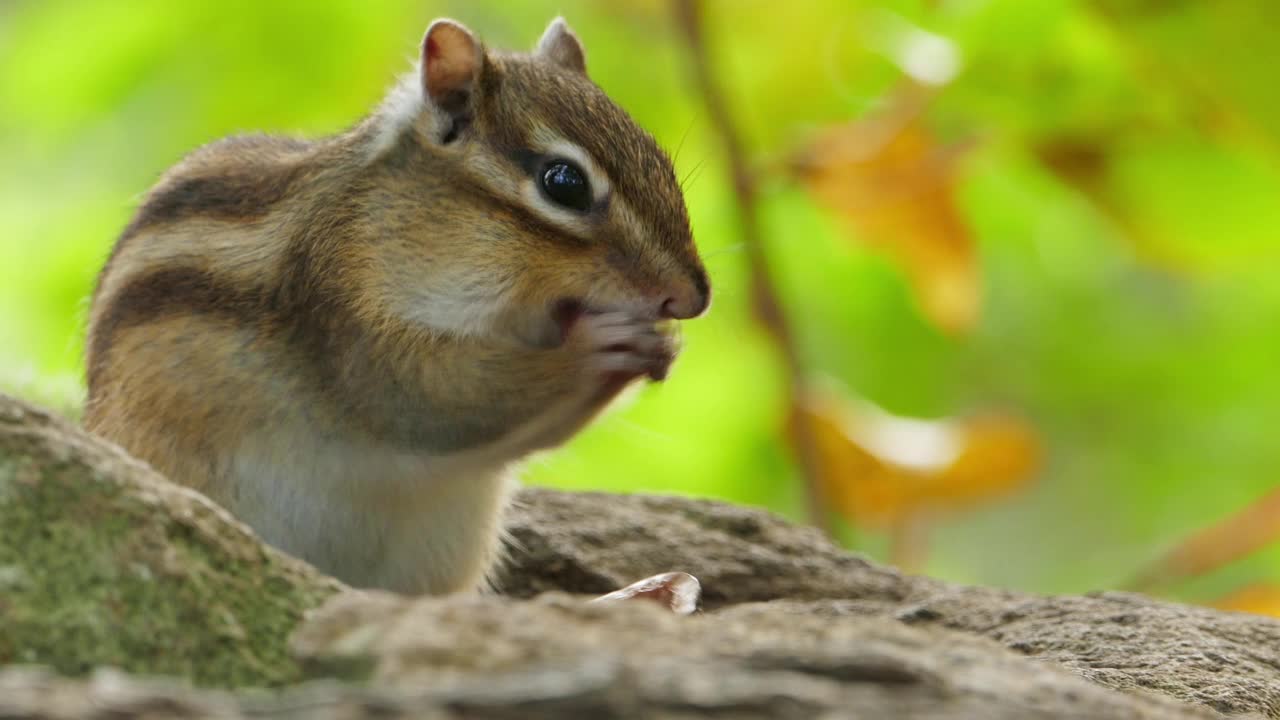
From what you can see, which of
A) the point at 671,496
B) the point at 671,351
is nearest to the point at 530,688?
the point at 671,351

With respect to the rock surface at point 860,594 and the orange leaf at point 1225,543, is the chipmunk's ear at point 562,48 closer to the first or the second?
the rock surface at point 860,594

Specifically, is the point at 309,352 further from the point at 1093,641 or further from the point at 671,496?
the point at 1093,641

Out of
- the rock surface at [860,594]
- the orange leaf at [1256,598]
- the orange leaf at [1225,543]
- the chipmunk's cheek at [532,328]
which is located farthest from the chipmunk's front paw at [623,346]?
the orange leaf at [1256,598]

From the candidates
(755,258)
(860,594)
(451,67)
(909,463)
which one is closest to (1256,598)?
(909,463)

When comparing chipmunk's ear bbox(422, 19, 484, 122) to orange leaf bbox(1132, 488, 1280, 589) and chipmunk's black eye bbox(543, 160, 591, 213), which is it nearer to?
chipmunk's black eye bbox(543, 160, 591, 213)

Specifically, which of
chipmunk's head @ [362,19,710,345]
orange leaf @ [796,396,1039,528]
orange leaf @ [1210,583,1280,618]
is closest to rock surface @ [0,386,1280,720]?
chipmunk's head @ [362,19,710,345]

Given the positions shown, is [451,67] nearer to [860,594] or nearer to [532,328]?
[532,328]
